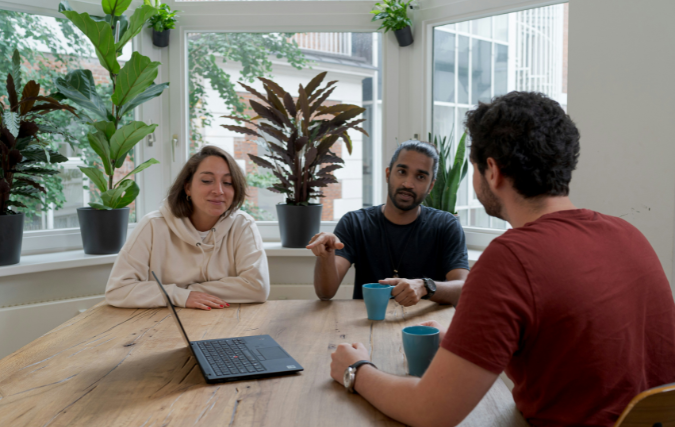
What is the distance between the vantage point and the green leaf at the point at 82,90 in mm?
2531

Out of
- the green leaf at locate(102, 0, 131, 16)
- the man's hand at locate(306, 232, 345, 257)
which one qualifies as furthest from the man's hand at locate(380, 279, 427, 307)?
the green leaf at locate(102, 0, 131, 16)

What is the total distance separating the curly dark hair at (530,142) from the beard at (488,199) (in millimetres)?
56

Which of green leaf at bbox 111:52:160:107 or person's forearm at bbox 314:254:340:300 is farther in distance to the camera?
green leaf at bbox 111:52:160:107

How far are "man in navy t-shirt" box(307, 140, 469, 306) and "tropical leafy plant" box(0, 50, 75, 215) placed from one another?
150 centimetres

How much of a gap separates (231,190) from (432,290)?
0.94 metres

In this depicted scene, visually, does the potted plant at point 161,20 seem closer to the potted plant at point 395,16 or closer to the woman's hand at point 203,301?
the potted plant at point 395,16

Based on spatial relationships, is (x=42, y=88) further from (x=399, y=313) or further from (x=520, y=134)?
(x=520, y=134)

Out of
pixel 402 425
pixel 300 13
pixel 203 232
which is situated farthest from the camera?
pixel 300 13

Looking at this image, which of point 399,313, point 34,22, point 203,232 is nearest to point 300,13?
point 34,22

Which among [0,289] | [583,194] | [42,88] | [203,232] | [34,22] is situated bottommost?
[0,289]

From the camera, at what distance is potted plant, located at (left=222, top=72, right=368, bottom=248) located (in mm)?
2848

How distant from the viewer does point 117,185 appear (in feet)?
9.05

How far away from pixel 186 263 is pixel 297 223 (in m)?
0.98

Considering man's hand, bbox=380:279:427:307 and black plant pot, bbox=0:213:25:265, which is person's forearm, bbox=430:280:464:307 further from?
black plant pot, bbox=0:213:25:265
